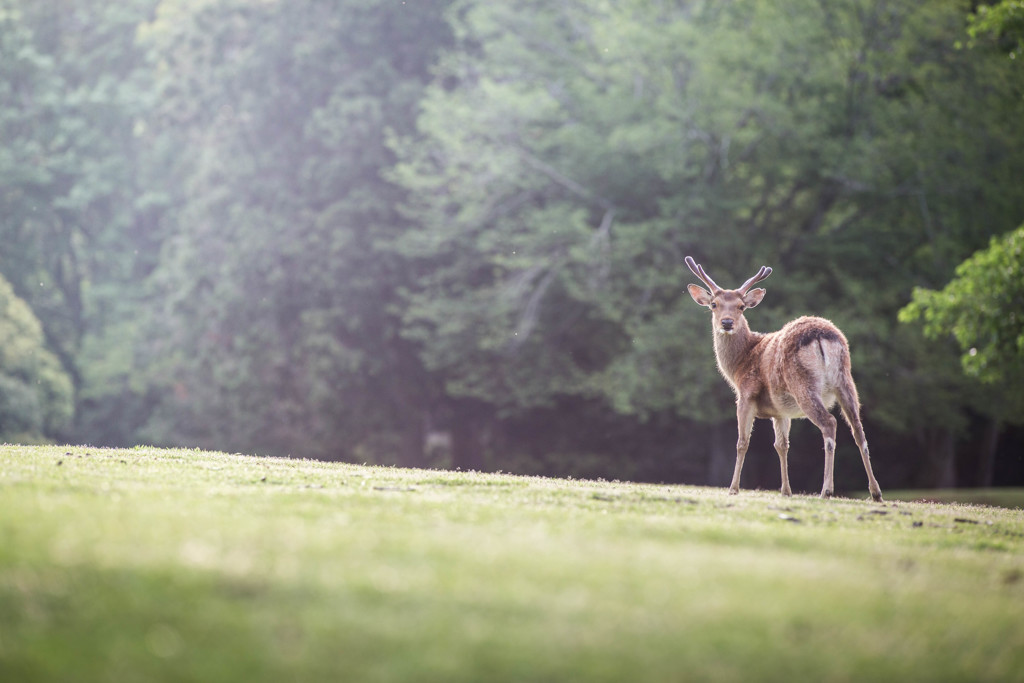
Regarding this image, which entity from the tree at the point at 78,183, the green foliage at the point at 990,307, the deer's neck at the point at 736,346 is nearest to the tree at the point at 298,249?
the tree at the point at 78,183

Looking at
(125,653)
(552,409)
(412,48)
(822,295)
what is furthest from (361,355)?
(125,653)

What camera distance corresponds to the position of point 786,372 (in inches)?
512

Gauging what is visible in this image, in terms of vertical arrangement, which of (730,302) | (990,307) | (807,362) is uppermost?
(990,307)

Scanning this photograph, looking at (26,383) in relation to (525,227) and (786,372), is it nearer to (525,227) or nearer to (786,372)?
(525,227)

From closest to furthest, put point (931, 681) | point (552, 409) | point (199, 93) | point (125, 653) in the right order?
point (125, 653), point (931, 681), point (552, 409), point (199, 93)

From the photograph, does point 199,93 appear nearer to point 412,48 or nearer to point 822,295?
point 412,48

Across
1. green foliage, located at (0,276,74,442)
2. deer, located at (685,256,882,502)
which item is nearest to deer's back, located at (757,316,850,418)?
deer, located at (685,256,882,502)

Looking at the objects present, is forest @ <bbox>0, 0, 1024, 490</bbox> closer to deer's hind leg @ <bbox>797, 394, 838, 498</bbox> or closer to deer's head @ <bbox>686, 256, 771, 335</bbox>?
deer's head @ <bbox>686, 256, 771, 335</bbox>

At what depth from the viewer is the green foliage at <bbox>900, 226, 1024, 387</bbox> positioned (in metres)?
19.5

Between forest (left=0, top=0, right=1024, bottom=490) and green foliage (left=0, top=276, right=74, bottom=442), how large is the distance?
0.10 meters

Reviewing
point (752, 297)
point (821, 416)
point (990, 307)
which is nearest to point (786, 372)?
point (821, 416)

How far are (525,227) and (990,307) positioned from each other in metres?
14.7

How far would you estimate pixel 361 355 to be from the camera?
111ft

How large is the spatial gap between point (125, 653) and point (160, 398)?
120 ft
